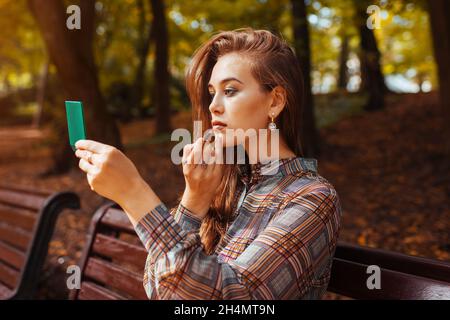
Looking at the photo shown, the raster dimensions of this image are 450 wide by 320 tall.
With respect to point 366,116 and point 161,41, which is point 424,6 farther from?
point 161,41

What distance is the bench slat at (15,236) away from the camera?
135 inches

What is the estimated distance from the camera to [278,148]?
6.31 feet

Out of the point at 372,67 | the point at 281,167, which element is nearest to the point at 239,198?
the point at 281,167

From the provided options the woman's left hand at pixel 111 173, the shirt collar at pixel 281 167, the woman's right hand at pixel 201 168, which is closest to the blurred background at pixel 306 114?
the shirt collar at pixel 281 167

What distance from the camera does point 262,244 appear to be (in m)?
1.50

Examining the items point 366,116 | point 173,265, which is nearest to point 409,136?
point 366,116

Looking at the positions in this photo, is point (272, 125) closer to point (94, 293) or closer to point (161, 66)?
point (94, 293)

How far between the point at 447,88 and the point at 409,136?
10.1 feet

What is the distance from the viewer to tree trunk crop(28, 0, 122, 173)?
6.30 metres

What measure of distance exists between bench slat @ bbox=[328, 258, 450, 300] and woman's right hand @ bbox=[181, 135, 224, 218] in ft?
2.08

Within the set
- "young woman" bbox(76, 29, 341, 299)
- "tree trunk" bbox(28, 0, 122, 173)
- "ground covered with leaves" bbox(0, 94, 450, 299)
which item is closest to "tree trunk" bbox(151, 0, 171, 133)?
"ground covered with leaves" bbox(0, 94, 450, 299)

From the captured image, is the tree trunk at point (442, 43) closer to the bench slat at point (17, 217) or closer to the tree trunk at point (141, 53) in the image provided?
the bench slat at point (17, 217)

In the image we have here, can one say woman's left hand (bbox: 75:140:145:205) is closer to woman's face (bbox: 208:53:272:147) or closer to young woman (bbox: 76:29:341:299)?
young woman (bbox: 76:29:341:299)
